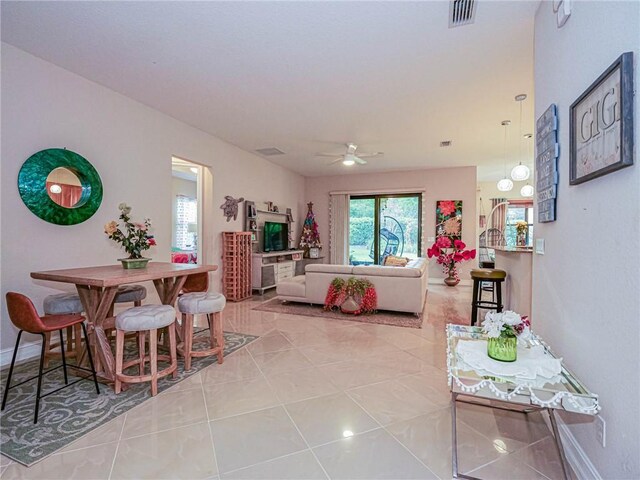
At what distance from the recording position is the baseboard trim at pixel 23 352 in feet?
9.04

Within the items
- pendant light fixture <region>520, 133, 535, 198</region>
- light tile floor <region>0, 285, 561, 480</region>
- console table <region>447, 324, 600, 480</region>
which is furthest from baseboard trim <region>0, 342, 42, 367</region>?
pendant light fixture <region>520, 133, 535, 198</region>

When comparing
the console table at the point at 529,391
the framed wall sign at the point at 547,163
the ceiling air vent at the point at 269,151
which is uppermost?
the ceiling air vent at the point at 269,151

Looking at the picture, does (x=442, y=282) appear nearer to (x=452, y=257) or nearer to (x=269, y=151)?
(x=452, y=257)

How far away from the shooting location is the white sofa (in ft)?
14.3

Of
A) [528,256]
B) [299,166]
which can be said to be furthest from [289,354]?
[299,166]

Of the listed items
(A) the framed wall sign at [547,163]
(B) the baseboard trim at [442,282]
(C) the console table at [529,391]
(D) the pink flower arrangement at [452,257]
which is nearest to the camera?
(C) the console table at [529,391]

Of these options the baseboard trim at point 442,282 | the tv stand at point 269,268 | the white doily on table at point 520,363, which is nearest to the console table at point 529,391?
the white doily on table at point 520,363

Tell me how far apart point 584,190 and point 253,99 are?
3473 millimetres

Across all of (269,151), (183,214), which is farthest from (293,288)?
(183,214)

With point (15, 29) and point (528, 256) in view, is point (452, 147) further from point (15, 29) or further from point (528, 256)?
point (15, 29)

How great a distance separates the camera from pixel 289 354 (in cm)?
307

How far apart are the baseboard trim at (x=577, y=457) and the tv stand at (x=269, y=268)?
16.2 feet

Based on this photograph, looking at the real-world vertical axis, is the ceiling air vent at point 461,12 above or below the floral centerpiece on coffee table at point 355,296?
above

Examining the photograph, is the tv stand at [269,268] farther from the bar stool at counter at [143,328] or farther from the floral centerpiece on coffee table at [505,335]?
the floral centerpiece on coffee table at [505,335]
